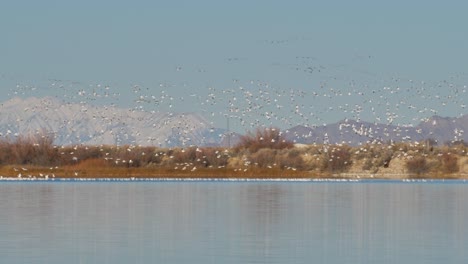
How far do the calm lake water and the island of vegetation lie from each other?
45535 mm

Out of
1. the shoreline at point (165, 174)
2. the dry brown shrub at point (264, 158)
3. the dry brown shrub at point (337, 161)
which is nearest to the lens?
the shoreline at point (165, 174)

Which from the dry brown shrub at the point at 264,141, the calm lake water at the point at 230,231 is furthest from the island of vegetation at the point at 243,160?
the calm lake water at the point at 230,231

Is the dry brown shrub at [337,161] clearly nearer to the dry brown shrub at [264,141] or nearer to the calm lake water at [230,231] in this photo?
the dry brown shrub at [264,141]

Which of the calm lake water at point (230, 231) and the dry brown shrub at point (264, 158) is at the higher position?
the dry brown shrub at point (264, 158)

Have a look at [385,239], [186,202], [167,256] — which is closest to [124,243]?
[167,256]

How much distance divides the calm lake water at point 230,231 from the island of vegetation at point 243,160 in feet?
149

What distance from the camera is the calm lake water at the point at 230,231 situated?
23.5 m

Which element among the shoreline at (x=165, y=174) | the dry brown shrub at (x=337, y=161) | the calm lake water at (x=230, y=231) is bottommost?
the calm lake water at (x=230, y=231)

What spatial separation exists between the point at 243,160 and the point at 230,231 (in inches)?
2780

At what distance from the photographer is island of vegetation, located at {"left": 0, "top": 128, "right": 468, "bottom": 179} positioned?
9106cm

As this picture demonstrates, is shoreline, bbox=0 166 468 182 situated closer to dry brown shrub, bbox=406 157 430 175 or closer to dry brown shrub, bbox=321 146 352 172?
dry brown shrub, bbox=321 146 352 172

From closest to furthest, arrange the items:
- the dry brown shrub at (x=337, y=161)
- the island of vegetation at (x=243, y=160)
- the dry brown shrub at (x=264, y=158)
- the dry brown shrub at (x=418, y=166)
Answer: the island of vegetation at (x=243, y=160) < the dry brown shrub at (x=264, y=158) < the dry brown shrub at (x=337, y=161) < the dry brown shrub at (x=418, y=166)

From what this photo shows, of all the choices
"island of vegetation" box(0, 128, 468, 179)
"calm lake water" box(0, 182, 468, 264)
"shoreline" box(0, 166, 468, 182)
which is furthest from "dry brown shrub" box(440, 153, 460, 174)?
"calm lake water" box(0, 182, 468, 264)

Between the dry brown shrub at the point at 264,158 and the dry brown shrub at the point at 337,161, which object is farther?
the dry brown shrub at the point at 337,161
